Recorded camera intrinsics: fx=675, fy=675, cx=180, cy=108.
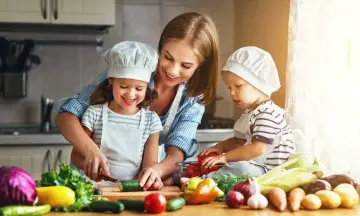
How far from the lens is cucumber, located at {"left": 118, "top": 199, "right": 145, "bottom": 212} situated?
1267mm

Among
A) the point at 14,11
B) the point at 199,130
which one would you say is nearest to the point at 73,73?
the point at 14,11

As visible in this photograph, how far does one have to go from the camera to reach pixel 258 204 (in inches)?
51.4

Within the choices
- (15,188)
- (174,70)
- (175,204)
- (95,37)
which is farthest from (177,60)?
(95,37)

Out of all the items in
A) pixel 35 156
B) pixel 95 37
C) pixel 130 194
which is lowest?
pixel 35 156

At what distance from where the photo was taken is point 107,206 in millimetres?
1240

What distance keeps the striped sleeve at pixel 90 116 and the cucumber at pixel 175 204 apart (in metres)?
0.45

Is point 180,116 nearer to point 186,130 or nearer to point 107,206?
point 186,130

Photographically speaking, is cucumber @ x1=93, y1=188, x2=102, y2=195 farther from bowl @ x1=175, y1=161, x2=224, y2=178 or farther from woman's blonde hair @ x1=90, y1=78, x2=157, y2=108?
woman's blonde hair @ x1=90, y1=78, x2=157, y2=108

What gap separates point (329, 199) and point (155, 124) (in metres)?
0.53

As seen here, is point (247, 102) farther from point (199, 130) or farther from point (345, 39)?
point (199, 130)

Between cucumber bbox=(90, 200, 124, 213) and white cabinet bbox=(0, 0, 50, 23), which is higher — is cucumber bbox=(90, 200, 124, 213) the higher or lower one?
the lower one

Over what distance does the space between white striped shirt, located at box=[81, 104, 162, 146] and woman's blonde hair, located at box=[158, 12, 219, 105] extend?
0.15 meters

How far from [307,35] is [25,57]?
158 cm

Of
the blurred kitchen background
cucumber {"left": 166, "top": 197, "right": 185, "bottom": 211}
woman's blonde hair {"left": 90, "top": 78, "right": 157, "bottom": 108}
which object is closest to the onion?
cucumber {"left": 166, "top": 197, "right": 185, "bottom": 211}
